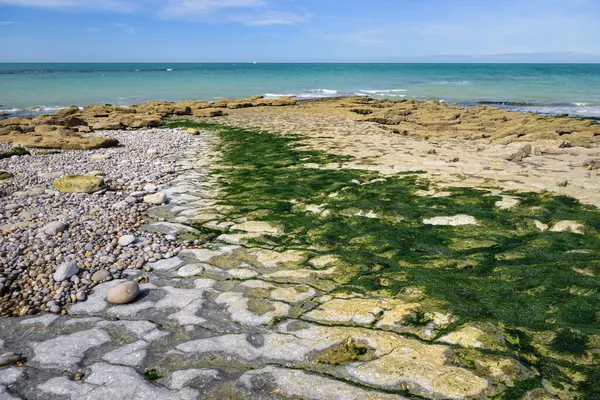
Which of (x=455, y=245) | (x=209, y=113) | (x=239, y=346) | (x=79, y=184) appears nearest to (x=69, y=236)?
(x=79, y=184)

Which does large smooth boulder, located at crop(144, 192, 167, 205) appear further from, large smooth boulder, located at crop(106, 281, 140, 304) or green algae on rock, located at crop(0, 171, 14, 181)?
green algae on rock, located at crop(0, 171, 14, 181)

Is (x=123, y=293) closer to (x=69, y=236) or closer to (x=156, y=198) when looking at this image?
(x=69, y=236)

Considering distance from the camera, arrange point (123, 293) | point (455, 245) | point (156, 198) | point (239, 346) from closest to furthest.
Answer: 1. point (239, 346)
2. point (123, 293)
3. point (455, 245)
4. point (156, 198)

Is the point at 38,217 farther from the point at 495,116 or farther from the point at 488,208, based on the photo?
the point at 495,116

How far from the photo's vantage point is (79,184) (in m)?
7.91

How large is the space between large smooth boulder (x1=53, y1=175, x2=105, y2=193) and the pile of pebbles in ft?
0.54

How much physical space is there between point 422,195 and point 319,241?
2605 mm

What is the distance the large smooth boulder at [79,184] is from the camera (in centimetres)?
787

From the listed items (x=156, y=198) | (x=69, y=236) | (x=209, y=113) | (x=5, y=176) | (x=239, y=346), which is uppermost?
(x=209, y=113)

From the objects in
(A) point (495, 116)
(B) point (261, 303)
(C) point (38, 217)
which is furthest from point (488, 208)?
(A) point (495, 116)

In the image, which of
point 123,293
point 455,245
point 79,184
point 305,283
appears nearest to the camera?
point 123,293

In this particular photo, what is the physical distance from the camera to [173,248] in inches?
218

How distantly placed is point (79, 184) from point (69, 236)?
2.48 metres

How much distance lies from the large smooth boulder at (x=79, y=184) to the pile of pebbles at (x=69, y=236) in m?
0.16
